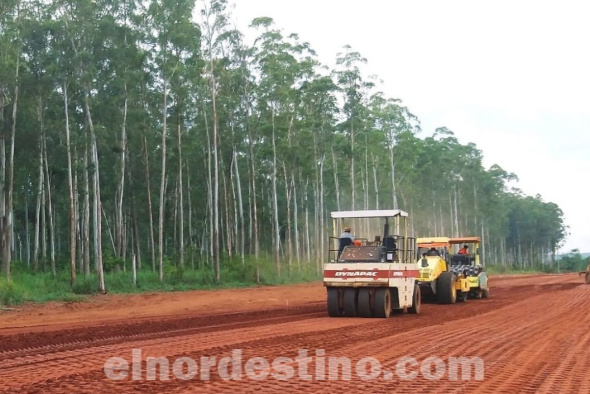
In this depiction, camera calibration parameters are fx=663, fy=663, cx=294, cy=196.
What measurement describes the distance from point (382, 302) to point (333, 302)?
1.25 m

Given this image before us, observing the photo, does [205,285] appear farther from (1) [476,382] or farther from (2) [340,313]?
(1) [476,382]

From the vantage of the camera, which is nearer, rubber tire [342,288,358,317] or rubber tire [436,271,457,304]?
rubber tire [342,288,358,317]

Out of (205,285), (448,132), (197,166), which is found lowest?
(205,285)

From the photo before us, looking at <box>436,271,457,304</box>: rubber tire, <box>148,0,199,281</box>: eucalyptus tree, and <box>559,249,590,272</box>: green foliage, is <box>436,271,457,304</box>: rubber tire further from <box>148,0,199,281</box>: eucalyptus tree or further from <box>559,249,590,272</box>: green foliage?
<box>559,249,590,272</box>: green foliage

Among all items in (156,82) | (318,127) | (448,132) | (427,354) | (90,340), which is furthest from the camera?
(448,132)

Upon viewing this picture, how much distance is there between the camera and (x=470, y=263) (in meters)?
25.5

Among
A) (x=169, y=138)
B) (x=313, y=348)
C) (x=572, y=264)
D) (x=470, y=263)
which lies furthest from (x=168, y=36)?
(x=572, y=264)

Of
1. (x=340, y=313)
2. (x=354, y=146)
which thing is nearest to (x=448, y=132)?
(x=354, y=146)

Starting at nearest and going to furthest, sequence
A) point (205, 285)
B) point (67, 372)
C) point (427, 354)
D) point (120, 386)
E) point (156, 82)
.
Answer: point (120, 386)
point (67, 372)
point (427, 354)
point (205, 285)
point (156, 82)

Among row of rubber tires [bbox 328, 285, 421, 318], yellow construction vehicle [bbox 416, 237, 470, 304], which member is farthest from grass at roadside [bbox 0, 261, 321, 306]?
yellow construction vehicle [bbox 416, 237, 470, 304]

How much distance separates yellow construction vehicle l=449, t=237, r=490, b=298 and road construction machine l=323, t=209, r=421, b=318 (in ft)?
26.9

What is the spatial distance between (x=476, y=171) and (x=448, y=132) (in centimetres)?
769

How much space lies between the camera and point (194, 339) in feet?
39.5

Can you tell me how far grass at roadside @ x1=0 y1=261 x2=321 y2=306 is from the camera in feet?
80.7
